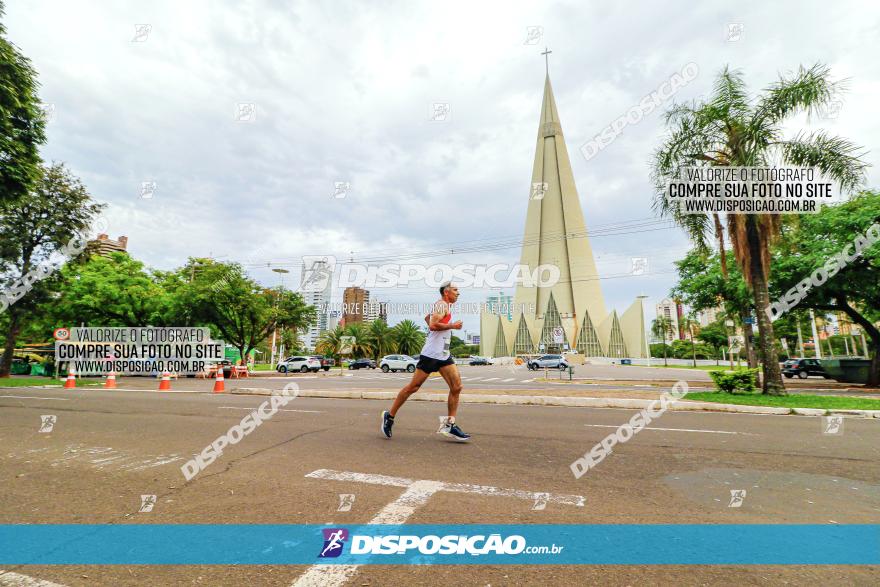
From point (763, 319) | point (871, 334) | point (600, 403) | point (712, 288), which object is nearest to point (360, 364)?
point (712, 288)

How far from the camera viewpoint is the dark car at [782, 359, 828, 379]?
28.5 metres

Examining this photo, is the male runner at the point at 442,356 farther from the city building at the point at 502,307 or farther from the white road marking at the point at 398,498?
the city building at the point at 502,307

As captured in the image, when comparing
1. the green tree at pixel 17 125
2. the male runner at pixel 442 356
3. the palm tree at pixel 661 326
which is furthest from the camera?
the palm tree at pixel 661 326

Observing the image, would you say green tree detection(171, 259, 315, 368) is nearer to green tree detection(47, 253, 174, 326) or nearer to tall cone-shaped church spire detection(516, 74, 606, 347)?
green tree detection(47, 253, 174, 326)

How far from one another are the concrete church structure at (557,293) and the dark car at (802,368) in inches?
2005

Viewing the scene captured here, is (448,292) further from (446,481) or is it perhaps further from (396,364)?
(396,364)

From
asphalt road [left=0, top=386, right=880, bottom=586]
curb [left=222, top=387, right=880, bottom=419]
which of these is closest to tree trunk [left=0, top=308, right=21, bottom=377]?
curb [left=222, top=387, right=880, bottom=419]

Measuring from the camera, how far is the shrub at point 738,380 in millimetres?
Result: 12569

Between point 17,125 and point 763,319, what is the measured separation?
21.4 meters

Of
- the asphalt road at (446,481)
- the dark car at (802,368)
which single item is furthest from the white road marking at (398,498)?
the dark car at (802,368)

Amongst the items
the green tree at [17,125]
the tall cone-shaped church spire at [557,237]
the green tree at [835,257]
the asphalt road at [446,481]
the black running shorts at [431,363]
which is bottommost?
the asphalt road at [446,481]

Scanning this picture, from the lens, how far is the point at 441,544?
250 centimetres

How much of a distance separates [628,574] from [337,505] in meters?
2.00

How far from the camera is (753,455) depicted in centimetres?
481
